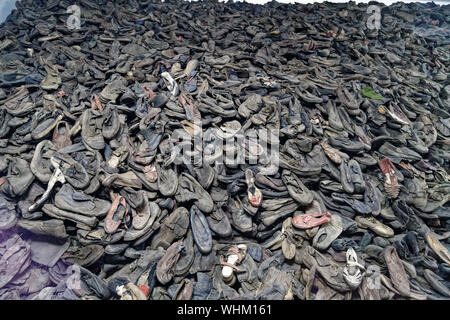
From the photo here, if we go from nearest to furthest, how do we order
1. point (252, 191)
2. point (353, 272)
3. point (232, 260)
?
1. point (353, 272)
2. point (232, 260)
3. point (252, 191)

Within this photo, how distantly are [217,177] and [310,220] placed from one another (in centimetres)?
101

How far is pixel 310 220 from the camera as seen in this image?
271 cm

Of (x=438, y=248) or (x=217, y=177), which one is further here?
(x=217, y=177)

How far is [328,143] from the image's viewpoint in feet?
11.0

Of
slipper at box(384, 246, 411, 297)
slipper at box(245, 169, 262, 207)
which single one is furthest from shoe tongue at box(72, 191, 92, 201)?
slipper at box(384, 246, 411, 297)

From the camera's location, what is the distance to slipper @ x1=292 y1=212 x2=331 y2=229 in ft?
8.77

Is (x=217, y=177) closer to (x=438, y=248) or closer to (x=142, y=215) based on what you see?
(x=142, y=215)

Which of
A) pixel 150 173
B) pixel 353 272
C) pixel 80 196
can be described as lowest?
pixel 353 272

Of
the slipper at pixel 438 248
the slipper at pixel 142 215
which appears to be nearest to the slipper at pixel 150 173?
the slipper at pixel 142 215

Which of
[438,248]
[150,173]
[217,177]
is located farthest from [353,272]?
[150,173]

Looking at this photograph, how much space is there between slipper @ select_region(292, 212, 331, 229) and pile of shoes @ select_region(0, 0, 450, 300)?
18mm

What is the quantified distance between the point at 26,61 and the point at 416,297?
19.8ft
